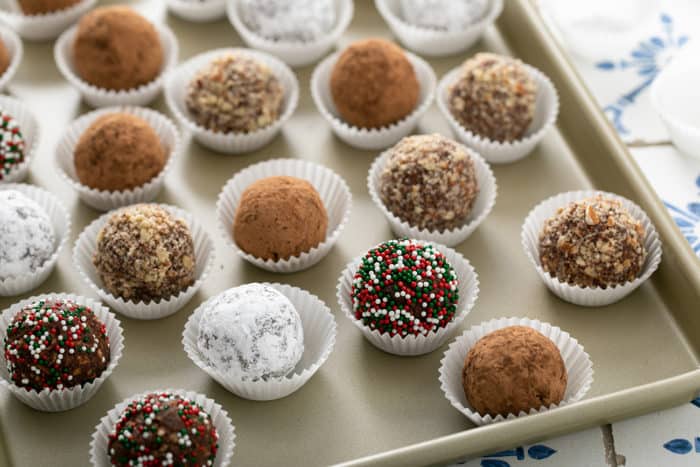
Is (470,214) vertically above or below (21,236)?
below

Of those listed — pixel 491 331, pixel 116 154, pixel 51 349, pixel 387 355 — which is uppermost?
pixel 116 154

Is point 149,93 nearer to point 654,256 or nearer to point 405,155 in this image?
point 405,155

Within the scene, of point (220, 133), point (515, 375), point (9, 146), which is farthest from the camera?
point (220, 133)

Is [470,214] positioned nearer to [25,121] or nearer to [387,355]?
[387,355]

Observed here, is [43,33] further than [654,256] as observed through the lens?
Yes

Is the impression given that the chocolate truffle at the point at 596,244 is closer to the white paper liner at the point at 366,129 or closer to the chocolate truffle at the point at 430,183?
the chocolate truffle at the point at 430,183

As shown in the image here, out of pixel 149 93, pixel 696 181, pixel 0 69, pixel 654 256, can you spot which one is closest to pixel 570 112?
pixel 696 181

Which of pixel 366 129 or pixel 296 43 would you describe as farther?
pixel 296 43

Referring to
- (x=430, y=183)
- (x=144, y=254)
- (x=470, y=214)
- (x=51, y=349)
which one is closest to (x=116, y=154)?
(x=144, y=254)
